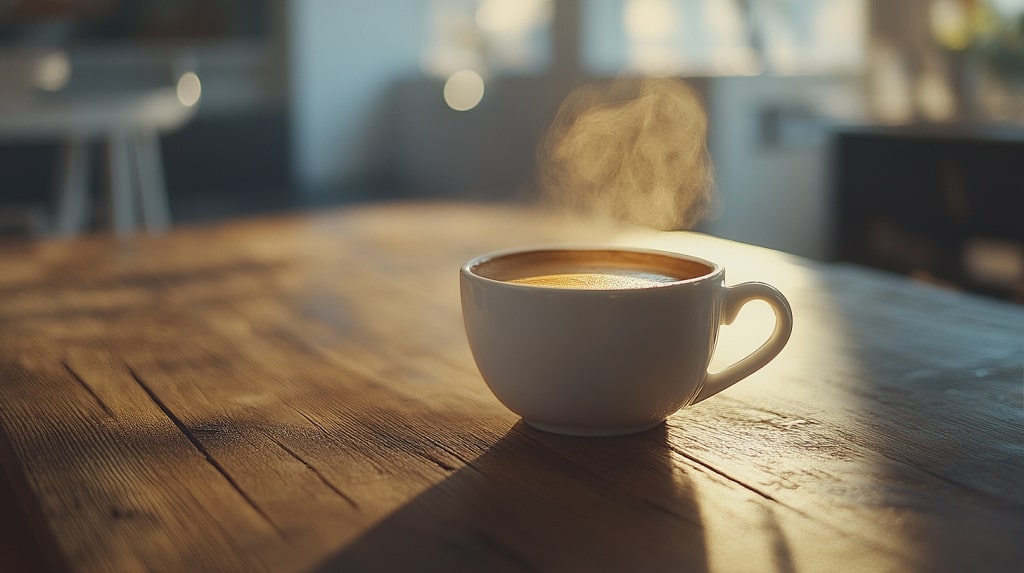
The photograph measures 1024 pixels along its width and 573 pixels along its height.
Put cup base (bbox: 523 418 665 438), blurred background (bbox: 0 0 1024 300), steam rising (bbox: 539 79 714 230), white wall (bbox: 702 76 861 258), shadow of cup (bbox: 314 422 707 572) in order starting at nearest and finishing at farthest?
shadow of cup (bbox: 314 422 707 572) < cup base (bbox: 523 418 665 438) < blurred background (bbox: 0 0 1024 300) < white wall (bbox: 702 76 861 258) < steam rising (bbox: 539 79 714 230)

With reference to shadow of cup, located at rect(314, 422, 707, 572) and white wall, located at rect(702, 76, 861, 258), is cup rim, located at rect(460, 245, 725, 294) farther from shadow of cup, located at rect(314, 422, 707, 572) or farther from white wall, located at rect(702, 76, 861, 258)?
white wall, located at rect(702, 76, 861, 258)

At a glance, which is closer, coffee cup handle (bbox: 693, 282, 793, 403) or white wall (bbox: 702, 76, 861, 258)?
coffee cup handle (bbox: 693, 282, 793, 403)

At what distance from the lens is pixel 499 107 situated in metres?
4.37

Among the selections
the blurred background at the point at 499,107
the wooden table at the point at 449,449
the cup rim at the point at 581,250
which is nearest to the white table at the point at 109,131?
the blurred background at the point at 499,107

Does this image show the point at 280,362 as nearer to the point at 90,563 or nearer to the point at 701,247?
the point at 90,563

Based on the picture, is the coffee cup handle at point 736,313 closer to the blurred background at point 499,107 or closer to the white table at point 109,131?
the blurred background at point 499,107

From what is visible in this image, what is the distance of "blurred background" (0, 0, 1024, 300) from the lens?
253 centimetres

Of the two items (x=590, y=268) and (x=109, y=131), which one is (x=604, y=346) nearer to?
(x=590, y=268)

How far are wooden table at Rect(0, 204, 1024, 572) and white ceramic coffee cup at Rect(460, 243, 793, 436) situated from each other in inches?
0.8

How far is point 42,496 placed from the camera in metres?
0.44

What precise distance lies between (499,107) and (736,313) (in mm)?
3932

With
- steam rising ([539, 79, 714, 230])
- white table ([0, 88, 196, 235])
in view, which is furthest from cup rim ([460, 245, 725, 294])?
steam rising ([539, 79, 714, 230])

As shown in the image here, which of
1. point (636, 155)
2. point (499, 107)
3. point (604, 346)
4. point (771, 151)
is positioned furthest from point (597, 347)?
point (499, 107)

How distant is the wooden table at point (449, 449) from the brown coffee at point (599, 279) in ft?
0.25
